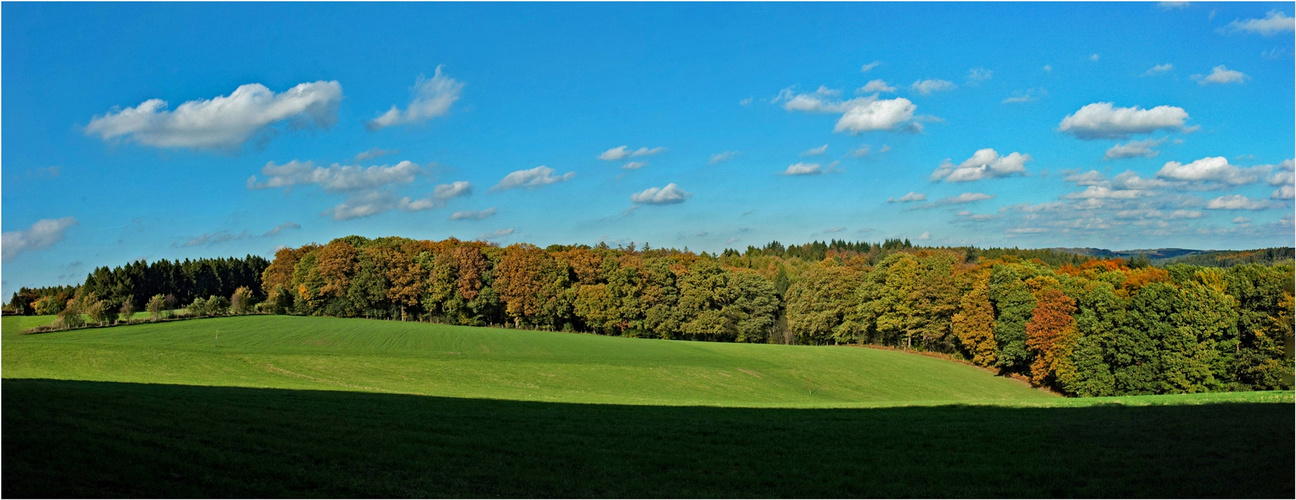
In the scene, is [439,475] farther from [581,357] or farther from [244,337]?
[244,337]

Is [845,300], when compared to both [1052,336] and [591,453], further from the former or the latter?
[591,453]

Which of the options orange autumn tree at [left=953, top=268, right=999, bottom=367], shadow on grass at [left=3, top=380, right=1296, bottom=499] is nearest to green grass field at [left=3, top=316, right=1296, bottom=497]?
shadow on grass at [left=3, top=380, right=1296, bottom=499]


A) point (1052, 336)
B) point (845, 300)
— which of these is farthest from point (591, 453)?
point (845, 300)

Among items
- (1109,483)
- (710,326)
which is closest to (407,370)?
(1109,483)

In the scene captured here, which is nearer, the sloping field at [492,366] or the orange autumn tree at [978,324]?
the sloping field at [492,366]

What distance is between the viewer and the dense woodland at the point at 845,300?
169 feet

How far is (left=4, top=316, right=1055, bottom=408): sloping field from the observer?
37.7 meters

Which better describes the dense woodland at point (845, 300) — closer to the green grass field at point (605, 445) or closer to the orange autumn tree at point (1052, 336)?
the orange autumn tree at point (1052, 336)

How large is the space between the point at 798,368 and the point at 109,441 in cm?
5014

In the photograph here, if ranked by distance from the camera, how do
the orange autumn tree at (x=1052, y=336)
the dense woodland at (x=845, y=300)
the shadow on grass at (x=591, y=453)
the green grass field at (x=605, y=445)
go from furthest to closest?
the orange autumn tree at (x=1052, y=336) < the dense woodland at (x=845, y=300) < the green grass field at (x=605, y=445) < the shadow on grass at (x=591, y=453)

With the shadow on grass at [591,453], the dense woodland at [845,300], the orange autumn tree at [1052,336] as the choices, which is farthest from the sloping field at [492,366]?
the shadow on grass at [591,453]

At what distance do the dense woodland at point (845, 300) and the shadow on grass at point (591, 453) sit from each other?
111ft

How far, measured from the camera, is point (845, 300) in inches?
3366

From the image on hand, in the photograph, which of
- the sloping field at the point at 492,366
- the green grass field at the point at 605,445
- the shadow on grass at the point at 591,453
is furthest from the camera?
the sloping field at the point at 492,366
